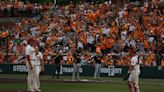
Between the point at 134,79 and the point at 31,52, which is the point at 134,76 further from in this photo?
the point at 31,52

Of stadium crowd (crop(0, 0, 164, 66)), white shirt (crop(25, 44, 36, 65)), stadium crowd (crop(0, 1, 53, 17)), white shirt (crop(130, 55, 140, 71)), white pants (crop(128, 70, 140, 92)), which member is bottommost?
white pants (crop(128, 70, 140, 92))

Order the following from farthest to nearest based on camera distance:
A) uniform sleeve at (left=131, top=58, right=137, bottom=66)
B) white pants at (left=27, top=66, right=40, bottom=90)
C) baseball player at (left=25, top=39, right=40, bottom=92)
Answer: white pants at (left=27, top=66, right=40, bottom=90)
baseball player at (left=25, top=39, right=40, bottom=92)
uniform sleeve at (left=131, top=58, right=137, bottom=66)

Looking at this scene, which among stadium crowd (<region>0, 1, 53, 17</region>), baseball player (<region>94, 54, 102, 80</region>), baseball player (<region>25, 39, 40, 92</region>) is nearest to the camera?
baseball player (<region>25, 39, 40, 92</region>)

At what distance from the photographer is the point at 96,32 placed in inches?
1524

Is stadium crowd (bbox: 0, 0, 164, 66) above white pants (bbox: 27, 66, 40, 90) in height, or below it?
above

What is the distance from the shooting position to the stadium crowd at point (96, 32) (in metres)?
35.4

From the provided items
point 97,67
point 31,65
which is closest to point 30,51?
point 31,65

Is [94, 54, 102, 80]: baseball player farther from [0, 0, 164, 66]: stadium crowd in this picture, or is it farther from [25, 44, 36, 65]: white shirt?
[25, 44, 36, 65]: white shirt

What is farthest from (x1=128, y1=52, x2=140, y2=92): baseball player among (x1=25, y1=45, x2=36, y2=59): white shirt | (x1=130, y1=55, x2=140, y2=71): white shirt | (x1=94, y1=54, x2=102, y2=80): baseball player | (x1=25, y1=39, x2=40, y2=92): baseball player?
(x1=94, y1=54, x2=102, y2=80): baseball player

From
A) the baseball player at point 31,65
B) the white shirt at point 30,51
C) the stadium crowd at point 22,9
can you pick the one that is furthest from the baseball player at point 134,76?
the stadium crowd at point 22,9

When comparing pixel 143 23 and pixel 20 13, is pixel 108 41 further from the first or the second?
pixel 20 13

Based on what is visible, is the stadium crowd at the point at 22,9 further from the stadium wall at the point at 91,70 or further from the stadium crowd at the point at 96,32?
the stadium wall at the point at 91,70

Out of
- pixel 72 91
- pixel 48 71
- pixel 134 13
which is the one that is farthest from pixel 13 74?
pixel 72 91

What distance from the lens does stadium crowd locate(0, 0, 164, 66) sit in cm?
3538
